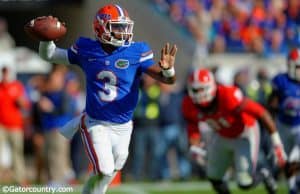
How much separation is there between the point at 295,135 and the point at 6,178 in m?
4.86

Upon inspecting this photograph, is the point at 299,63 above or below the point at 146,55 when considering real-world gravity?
below

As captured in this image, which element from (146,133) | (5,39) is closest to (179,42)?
(146,133)

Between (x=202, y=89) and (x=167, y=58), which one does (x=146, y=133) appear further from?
(x=167, y=58)

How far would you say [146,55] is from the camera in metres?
7.06

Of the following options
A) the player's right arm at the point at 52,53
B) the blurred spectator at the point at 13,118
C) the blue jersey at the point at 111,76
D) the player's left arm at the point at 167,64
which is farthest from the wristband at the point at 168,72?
the blurred spectator at the point at 13,118

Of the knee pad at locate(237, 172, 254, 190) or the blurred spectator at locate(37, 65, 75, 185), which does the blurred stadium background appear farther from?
the knee pad at locate(237, 172, 254, 190)

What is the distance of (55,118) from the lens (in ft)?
37.8

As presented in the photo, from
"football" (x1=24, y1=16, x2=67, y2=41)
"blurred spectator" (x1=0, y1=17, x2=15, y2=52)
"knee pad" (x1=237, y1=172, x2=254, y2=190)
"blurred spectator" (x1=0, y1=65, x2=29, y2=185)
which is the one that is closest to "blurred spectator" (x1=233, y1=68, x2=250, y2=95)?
"blurred spectator" (x1=0, y1=65, x2=29, y2=185)

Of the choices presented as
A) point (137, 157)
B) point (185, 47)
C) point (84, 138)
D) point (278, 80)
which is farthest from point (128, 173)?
point (84, 138)

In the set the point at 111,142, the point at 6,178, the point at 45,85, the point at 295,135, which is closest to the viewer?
the point at 111,142

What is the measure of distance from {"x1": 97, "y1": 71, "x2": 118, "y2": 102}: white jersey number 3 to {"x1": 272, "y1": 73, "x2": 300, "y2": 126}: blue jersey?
9.84ft

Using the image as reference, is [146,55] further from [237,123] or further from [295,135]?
[295,135]

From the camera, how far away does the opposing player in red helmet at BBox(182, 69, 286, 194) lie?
8.34 metres

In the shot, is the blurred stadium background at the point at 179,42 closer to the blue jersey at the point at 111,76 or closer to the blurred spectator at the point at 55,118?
the blurred spectator at the point at 55,118
